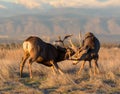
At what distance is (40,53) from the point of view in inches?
717

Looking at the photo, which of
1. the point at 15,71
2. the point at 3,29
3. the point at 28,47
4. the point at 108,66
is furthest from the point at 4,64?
the point at 3,29

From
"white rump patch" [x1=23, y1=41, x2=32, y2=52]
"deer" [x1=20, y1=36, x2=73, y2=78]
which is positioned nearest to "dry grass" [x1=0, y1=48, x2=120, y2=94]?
"deer" [x1=20, y1=36, x2=73, y2=78]

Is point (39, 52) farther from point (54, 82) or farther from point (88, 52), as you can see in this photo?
point (88, 52)

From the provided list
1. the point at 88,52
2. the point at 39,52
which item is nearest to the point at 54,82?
the point at 39,52

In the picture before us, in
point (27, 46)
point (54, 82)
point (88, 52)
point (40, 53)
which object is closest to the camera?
point (54, 82)

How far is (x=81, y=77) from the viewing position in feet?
58.7

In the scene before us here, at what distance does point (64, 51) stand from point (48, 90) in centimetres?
459

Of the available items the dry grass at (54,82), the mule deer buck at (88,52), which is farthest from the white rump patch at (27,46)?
the mule deer buck at (88,52)

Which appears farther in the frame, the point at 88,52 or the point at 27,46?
the point at 88,52

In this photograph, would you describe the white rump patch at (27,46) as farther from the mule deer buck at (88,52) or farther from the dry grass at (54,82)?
the mule deer buck at (88,52)

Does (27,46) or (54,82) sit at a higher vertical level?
(27,46)

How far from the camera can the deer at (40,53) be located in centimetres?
1802

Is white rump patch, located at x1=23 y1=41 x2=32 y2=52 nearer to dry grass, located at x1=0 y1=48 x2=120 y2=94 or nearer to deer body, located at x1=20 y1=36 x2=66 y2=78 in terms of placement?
deer body, located at x1=20 y1=36 x2=66 y2=78

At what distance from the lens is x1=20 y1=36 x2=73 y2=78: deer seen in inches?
709
